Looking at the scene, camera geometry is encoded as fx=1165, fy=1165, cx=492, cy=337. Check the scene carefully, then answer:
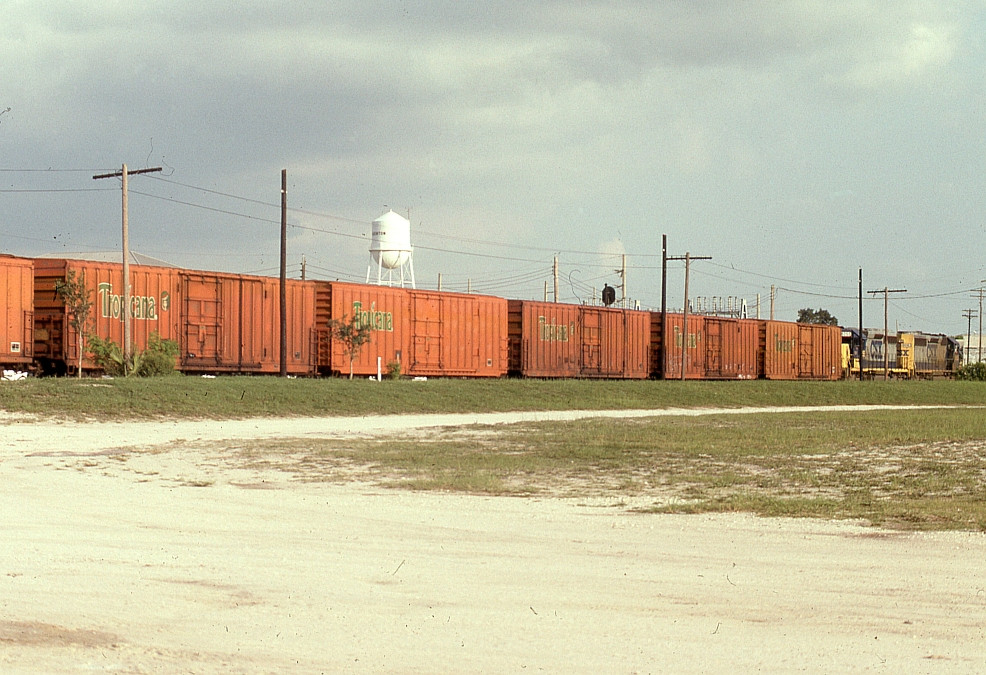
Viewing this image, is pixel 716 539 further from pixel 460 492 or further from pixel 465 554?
pixel 460 492

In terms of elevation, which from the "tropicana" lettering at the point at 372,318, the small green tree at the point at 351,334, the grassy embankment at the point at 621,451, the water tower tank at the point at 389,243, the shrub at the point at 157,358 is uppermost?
the water tower tank at the point at 389,243

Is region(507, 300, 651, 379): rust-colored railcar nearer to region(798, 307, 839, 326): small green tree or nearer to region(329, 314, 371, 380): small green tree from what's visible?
region(329, 314, 371, 380): small green tree

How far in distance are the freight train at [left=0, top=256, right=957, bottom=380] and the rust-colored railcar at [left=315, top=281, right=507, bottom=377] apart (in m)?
0.05

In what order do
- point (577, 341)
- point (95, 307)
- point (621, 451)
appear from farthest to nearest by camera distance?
point (577, 341) < point (95, 307) < point (621, 451)

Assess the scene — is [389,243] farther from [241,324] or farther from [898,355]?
[898,355]

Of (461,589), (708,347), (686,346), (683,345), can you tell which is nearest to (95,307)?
(461,589)

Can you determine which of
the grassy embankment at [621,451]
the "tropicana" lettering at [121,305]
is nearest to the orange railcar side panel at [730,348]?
the grassy embankment at [621,451]

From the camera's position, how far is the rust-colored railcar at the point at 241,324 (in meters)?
39.2

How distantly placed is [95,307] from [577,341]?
977 inches

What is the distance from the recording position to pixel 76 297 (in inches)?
1372

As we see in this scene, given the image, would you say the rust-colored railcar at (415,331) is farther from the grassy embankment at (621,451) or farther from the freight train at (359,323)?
the grassy embankment at (621,451)

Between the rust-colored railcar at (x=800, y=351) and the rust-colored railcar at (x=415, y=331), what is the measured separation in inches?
877

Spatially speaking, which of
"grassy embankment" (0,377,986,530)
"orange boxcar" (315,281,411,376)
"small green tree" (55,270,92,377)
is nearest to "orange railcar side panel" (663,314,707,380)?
"orange boxcar" (315,281,411,376)

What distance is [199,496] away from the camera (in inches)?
567
